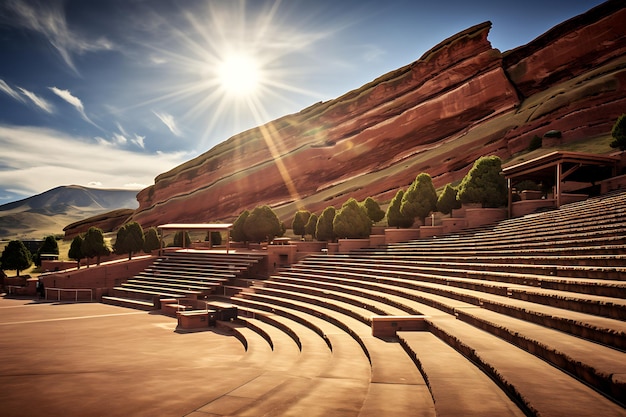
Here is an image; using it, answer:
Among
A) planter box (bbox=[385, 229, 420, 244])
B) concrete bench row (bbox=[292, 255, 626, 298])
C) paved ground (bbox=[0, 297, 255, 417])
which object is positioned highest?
planter box (bbox=[385, 229, 420, 244])

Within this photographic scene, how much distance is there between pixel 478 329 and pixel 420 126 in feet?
196

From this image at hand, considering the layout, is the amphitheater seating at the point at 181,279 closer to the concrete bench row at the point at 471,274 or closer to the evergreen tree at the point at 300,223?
the concrete bench row at the point at 471,274

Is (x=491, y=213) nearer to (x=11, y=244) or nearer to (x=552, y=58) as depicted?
(x=11, y=244)

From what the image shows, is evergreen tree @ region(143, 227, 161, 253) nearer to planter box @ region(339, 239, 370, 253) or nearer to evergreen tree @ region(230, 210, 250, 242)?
evergreen tree @ region(230, 210, 250, 242)

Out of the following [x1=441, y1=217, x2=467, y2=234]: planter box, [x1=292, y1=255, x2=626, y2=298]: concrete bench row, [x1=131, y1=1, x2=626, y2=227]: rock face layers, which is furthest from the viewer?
[x1=131, y1=1, x2=626, y2=227]: rock face layers

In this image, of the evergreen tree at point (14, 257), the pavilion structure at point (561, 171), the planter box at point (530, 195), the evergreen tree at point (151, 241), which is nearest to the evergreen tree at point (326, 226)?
the pavilion structure at point (561, 171)

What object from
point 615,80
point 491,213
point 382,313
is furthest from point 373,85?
point 382,313

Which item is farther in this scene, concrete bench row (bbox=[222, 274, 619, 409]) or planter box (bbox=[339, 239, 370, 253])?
planter box (bbox=[339, 239, 370, 253])

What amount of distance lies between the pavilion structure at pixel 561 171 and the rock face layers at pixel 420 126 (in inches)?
861

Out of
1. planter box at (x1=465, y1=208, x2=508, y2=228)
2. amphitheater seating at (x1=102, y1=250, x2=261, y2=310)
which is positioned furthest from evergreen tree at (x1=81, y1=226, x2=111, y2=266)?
planter box at (x1=465, y1=208, x2=508, y2=228)

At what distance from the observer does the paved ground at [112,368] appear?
21.7 ft

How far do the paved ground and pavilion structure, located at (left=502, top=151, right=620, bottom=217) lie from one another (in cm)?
1709

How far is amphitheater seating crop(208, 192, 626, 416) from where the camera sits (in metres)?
4.09

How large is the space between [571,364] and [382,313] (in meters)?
6.19
